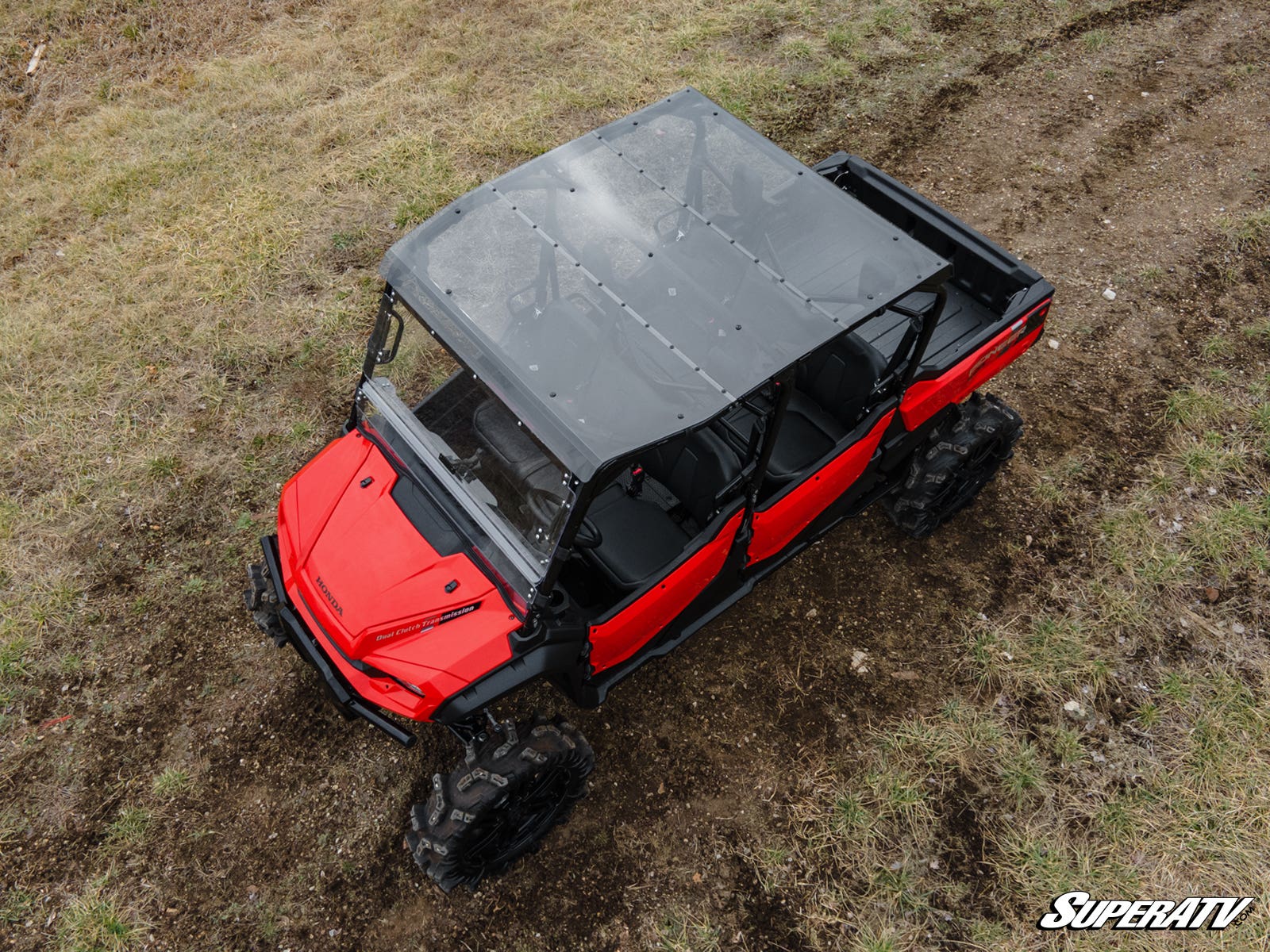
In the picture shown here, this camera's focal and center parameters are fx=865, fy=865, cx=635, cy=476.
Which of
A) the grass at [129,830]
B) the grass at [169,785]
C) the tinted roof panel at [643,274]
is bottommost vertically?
the grass at [129,830]

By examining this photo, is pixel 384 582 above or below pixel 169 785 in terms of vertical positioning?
above

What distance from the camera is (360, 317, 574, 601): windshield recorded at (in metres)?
3.67

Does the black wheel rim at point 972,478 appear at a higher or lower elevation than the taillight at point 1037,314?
lower

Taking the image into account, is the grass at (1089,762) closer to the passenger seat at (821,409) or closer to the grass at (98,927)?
the passenger seat at (821,409)

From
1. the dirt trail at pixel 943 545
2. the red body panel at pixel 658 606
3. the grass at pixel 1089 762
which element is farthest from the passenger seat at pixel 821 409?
the grass at pixel 1089 762

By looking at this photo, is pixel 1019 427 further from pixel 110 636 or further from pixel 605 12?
pixel 605 12

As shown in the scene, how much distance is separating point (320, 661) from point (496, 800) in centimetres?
102

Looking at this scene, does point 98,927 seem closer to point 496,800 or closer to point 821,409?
point 496,800

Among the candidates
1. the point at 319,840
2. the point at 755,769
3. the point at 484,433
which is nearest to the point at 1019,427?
the point at 755,769

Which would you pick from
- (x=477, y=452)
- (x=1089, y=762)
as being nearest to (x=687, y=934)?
(x=1089, y=762)

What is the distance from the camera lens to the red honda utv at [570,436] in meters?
3.62

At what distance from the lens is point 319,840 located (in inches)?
178

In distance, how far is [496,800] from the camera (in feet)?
12.8

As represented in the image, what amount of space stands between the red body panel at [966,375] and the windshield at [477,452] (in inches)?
83.6
